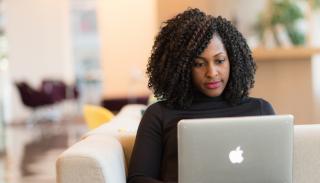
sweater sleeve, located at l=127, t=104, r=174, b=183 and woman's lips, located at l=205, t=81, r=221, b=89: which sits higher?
woman's lips, located at l=205, t=81, r=221, b=89

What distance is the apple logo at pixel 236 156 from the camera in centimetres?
173

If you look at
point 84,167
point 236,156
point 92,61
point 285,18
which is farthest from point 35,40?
point 236,156

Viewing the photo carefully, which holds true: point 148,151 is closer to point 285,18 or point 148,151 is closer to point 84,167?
point 84,167

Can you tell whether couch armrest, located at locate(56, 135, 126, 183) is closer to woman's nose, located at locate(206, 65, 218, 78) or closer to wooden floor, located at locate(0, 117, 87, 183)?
woman's nose, located at locate(206, 65, 218, 78)

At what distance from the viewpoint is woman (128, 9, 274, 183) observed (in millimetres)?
2082

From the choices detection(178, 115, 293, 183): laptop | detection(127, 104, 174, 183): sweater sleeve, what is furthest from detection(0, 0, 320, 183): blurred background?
detection(178, 115, 293, 183): laptop

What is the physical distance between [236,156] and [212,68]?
0.46 m

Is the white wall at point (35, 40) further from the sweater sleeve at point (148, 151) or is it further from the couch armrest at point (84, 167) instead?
the couch armrest at point (84, 167)

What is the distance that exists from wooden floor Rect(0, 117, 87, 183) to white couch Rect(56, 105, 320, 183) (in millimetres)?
3372

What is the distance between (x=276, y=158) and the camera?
178 centimetres

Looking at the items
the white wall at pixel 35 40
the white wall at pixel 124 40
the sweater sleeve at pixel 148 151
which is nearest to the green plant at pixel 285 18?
the white wall at pixel 124 40

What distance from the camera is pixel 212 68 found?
82.4 inches

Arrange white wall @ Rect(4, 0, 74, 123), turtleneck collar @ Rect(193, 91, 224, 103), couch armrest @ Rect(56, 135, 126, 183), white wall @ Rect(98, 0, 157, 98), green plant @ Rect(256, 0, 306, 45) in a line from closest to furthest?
1. couch armrest @ Rect(56, 135, 126, 183)
2. turtleneck collar @ Rect(193, 91, 224, 103)
3. green plant @ Rect(256, 0, 306, 45)
4. white wall @ Rect(98, 0, 157, 98)
5. white wall @ Rect(4, 0, 74, 123)

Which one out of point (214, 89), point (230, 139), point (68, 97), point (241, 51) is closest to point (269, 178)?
point (230, 139)
